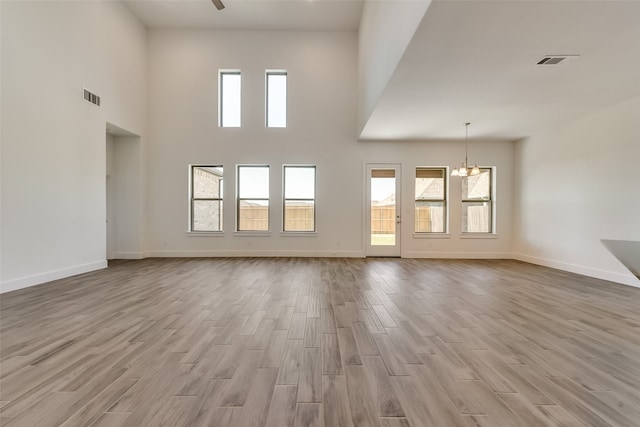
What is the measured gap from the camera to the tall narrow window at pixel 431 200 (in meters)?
7.72

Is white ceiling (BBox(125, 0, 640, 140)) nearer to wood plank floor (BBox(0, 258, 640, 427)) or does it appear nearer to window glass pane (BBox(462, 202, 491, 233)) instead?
window glass pane (BBox(462, 202, 491, 233))

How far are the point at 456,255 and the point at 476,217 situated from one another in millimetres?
1217

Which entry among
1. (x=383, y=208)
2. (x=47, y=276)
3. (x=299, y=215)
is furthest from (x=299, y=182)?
(x=47, y=276)

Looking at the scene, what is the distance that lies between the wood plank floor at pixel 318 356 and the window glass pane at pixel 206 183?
Result: 3.74 meters

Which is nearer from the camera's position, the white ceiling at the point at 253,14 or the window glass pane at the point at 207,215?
the white ceiling at the point at 253,14

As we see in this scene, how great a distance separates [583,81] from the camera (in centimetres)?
403

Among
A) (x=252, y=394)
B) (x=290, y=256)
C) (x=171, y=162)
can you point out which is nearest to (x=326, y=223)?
(x=290, y=256)

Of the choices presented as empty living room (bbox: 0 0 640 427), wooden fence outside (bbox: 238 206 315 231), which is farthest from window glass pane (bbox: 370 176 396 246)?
wooden fence outside (bbox: 238 206 315 231)

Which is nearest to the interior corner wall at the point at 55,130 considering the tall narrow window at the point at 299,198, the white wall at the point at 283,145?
the white wall at the point at 283,145

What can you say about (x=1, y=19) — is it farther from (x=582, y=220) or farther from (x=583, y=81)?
(x=582, y=220)

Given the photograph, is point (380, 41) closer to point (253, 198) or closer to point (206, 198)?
point (253, 198)

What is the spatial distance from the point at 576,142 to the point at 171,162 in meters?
9.48

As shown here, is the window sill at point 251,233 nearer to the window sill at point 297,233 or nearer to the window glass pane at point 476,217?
the window sill at point 297,233

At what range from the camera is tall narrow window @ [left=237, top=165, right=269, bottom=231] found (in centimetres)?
770
